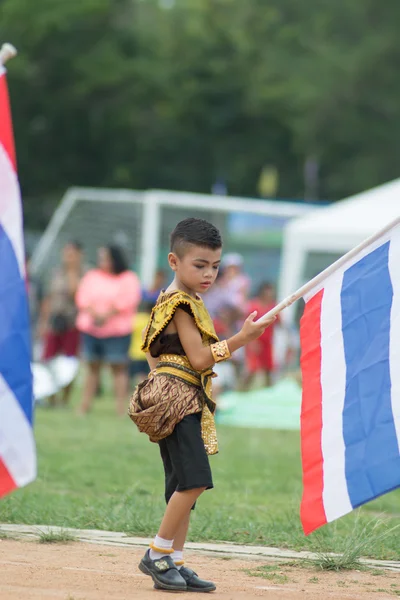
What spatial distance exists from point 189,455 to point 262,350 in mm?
12854

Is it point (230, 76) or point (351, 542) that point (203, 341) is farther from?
point (230, 76)

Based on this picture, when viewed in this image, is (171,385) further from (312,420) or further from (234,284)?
(234,284)

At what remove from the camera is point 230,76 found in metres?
44.5

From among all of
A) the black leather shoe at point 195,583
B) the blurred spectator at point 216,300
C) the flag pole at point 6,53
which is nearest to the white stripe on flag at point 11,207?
the flag pole at point 6,53

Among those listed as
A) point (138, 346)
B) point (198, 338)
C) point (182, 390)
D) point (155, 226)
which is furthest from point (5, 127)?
point (155, 226)

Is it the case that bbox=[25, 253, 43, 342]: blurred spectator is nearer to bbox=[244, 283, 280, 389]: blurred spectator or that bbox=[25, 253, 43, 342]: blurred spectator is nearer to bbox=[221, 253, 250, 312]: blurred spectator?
bbox=[221, 253, 250, 312]: blurred spectator

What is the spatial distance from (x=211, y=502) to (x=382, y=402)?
2941 millimetres

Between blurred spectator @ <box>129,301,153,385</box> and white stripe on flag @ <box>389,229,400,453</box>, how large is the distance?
10.6m

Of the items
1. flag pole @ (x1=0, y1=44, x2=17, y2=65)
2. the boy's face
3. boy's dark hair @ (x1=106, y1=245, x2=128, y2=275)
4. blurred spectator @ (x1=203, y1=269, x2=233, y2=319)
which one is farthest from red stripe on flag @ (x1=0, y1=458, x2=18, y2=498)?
blurred spectator @ (x1=203, y1=269, x2=233, y2=319)

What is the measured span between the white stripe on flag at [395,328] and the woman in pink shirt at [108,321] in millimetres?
8880

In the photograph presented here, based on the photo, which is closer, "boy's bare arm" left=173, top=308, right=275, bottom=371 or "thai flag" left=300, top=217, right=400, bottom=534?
"thai flag" left=300, top=217, right=400, bottom=534

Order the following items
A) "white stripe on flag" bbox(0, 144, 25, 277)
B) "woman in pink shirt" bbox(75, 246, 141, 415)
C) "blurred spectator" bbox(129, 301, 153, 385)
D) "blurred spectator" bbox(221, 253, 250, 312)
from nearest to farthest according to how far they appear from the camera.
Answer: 1. "white stripe on flag" bbox(0, 144, 25, 277)
2. "woman in pink shirt" bbox(75, 246, 141, 415)
3. "blurred spectator" bbox(129, 301, 153, 385)
4. "blurred spectator" bbox(221, 253, 250, 312)

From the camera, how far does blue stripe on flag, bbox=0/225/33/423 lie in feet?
16.9

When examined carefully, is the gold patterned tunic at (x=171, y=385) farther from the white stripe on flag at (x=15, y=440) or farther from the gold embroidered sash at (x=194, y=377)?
the white stripe on flag at (x=15, y=440)
